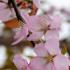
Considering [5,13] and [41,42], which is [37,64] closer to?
[41,42]

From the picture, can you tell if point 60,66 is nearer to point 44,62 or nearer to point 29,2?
point 44,62

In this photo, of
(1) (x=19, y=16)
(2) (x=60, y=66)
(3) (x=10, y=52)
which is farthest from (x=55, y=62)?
(3) (x=10, y=52)

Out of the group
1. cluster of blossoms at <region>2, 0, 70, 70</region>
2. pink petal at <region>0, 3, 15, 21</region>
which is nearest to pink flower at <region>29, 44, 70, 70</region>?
cluster of blossoms at <region>2, 0, 70, 70</region>

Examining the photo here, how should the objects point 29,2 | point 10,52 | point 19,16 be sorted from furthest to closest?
point 10,52 < point 29,2 < point 19,16

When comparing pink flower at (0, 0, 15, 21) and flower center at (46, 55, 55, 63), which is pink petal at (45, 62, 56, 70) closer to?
flower center at (46, 55, 55, 63)

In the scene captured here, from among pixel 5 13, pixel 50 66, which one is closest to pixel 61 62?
pixel 50 66

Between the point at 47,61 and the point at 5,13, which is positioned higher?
the point at 5,13

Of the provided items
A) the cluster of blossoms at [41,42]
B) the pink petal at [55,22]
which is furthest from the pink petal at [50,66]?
the pink petal at [55,22]
